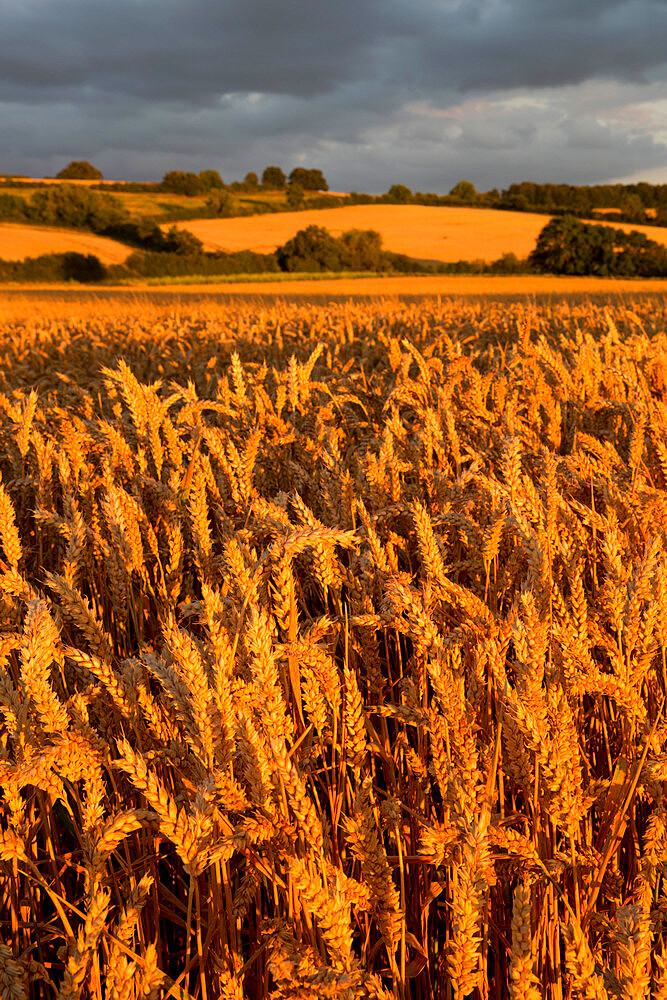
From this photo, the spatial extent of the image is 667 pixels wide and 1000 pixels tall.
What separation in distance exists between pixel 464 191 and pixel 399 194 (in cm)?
1133

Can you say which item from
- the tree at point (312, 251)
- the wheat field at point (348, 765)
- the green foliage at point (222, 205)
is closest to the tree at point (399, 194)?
the green foliage at point (222, 205)

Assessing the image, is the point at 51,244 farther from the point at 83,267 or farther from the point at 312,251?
the point at 312,251

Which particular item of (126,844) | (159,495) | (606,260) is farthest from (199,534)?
(606,260)

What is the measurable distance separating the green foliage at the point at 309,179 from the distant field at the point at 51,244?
4028cm

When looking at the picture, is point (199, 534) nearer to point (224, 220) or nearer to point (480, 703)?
point (480, 703)

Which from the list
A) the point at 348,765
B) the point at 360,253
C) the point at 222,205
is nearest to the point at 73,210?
the point at 222,205

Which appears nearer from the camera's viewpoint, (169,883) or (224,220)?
(169,883)

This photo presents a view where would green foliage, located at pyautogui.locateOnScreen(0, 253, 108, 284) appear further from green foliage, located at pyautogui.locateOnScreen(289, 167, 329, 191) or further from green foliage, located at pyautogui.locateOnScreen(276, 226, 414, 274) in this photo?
green foliage, located at pyautogui.locateOnScreen(289, 167, 329, 191)

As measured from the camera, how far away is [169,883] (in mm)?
1347

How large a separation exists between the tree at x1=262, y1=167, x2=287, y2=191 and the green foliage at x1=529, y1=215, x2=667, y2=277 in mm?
56909

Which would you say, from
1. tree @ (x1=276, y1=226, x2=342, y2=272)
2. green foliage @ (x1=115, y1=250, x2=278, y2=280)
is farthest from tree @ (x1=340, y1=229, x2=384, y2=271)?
green foliage @ (x1=115, y1=250, x2=278, y2=280)

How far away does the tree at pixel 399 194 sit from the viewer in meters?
79.2

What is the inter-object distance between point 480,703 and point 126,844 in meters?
0.71

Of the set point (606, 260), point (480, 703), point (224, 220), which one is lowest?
point (480, 703)
